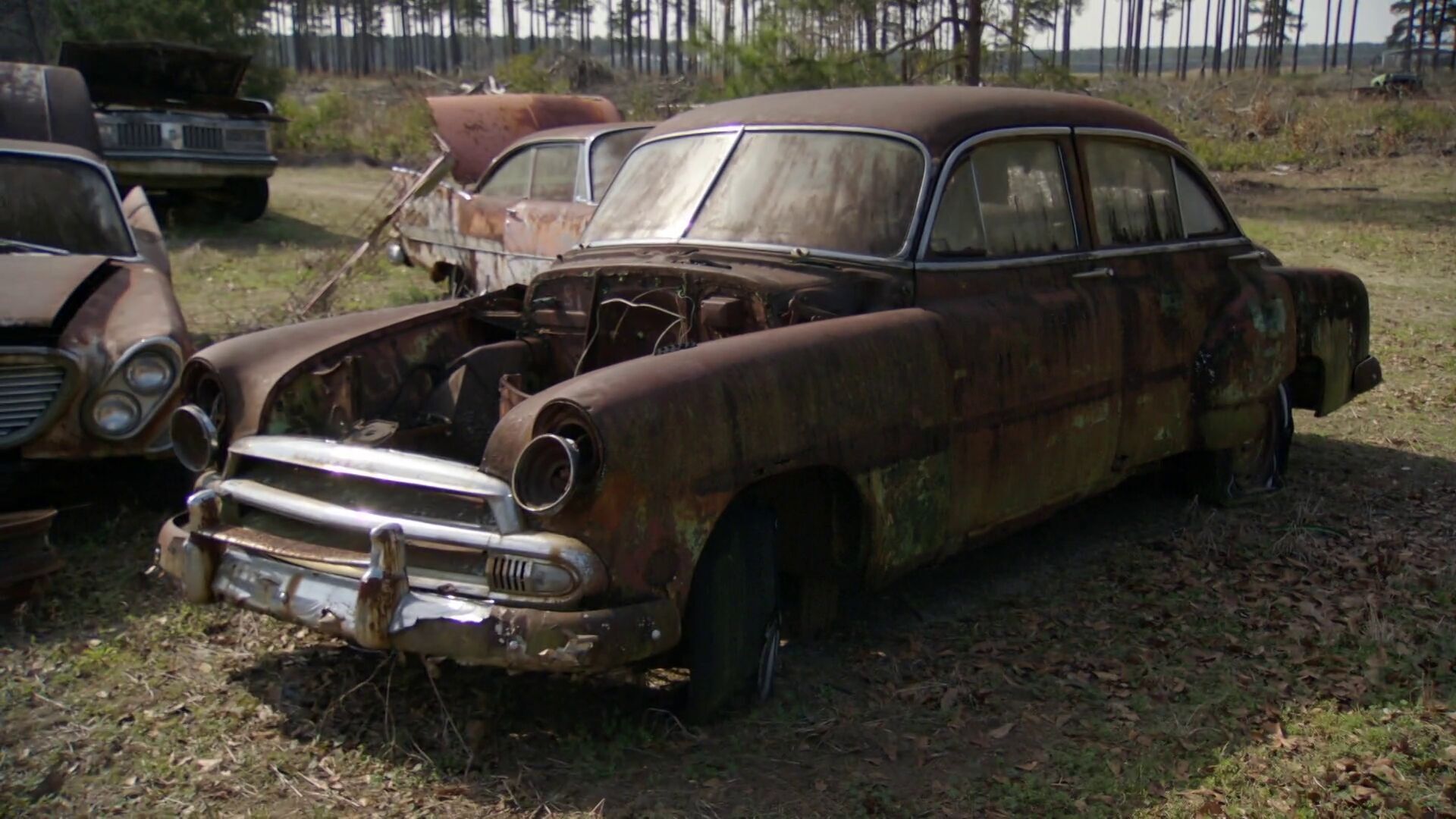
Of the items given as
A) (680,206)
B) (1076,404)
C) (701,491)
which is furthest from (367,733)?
(1076,404)

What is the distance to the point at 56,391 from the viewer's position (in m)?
5.10

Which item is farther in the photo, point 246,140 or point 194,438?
point 246,140

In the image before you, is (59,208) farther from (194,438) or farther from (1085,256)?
(1085,256)

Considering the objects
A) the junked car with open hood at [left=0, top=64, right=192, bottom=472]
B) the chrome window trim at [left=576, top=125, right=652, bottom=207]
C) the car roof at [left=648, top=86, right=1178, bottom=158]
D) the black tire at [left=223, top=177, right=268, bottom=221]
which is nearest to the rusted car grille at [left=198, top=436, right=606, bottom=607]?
the junked car with open hood at [left=0, top=64, right=192, bottom=472]

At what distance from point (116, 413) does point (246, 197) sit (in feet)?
36.5

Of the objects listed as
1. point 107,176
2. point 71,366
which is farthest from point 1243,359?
point 107,176

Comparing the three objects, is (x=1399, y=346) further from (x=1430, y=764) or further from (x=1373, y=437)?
(x=1430, y=764)

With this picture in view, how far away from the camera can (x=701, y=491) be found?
3.52m

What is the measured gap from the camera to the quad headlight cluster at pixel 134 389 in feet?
17.0

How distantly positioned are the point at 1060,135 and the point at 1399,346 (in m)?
5.42

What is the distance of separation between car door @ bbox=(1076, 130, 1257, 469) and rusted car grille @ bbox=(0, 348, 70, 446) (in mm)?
4055

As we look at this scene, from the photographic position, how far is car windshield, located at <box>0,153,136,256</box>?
251 inches

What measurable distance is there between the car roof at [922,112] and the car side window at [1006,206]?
107 mm

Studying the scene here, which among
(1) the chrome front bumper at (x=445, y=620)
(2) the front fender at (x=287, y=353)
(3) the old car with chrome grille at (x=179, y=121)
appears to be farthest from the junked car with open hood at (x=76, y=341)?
(3) the old car with chrome grille at (x=179, y=121)
